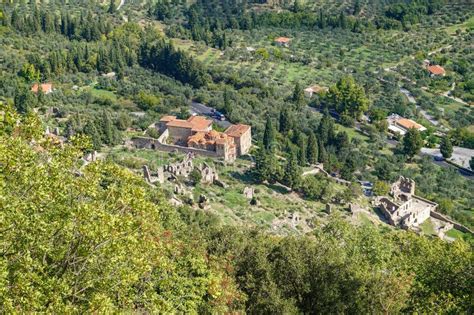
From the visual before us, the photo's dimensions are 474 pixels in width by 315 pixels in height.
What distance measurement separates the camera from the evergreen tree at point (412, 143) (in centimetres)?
6519

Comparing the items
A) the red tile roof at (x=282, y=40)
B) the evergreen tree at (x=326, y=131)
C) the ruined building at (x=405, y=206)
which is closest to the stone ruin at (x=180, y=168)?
the ruined building at (x=405, y=206)

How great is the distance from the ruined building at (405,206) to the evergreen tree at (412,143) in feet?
35.1

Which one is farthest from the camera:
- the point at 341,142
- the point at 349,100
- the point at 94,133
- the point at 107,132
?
the point at 349,100

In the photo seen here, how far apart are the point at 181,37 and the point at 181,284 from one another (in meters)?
92.2

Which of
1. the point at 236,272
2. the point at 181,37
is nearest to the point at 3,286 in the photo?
the point at 236,272

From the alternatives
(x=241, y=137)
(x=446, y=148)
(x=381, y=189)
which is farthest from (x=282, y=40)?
(x=381, y=189)

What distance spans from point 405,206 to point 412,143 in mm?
17087

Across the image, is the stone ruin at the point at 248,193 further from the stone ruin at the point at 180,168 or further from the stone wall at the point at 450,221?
the stone wall at the point at 450,221

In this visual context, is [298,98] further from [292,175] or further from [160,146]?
[292,175]

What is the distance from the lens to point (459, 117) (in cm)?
8275

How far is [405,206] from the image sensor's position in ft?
166

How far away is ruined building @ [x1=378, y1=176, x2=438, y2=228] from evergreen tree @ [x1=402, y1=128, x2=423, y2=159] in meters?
10.7

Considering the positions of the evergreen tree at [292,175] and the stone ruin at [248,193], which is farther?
the evergreen tree at [292,175]

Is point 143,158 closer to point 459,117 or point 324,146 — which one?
point 324,146
